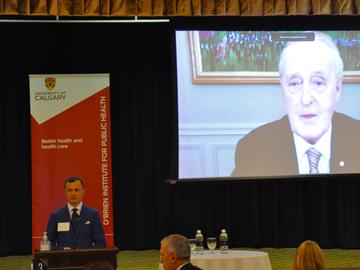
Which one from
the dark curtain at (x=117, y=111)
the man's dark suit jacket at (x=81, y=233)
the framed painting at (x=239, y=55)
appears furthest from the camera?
the dark curtain at (x=117, y=111)

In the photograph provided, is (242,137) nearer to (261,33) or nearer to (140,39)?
(261,33)

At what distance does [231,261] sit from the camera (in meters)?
5.60

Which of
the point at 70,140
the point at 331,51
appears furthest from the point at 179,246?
the point at 331,51

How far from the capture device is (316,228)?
31.2 ft

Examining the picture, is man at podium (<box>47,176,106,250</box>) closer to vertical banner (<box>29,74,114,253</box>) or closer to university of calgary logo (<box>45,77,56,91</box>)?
vertical banner (<box>29,74,114,253</box>)

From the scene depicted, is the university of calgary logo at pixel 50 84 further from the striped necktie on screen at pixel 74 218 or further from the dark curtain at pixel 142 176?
the striped necktie on screen at pixel 74 218

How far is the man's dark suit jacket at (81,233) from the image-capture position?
6.09 meters

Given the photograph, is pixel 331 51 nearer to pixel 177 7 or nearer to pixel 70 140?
pixel 177 7

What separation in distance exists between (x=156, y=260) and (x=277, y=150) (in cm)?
194

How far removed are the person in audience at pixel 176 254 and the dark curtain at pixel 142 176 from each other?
4987mm

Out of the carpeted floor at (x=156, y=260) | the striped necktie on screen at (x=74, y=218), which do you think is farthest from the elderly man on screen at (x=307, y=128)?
the striped necktie on screen at (x=74, y=218)

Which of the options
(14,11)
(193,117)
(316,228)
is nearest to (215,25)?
(193,117)

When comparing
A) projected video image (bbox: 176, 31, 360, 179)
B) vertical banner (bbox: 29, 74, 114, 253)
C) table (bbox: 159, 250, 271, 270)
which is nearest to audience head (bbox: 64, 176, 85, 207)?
table (bbox: 159, 250, 271, 270)

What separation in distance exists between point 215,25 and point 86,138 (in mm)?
1930
